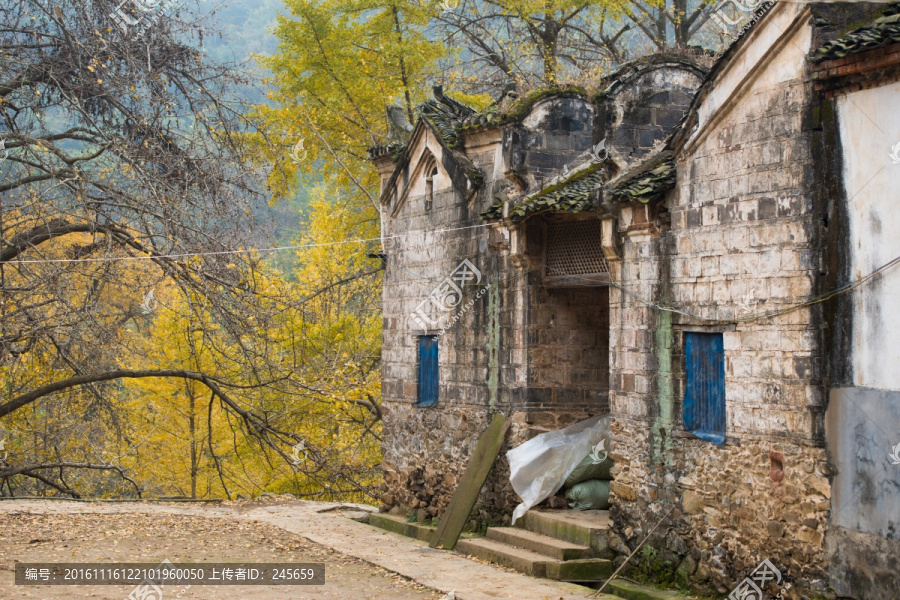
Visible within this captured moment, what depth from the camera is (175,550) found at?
11844 millimetres

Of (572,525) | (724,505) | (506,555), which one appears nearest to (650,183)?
(724,505)

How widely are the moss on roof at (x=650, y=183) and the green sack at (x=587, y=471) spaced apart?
3.57 m

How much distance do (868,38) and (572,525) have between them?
595 cm

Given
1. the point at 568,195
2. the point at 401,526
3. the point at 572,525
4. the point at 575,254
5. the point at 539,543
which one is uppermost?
the point at 568,195

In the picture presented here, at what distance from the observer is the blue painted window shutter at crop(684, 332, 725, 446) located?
9.19 meters

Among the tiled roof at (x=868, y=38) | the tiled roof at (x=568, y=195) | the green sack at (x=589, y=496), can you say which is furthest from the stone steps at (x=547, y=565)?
the tiled roof at (x=868, y=38)

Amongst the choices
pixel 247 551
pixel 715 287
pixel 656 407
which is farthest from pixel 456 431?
pixel 715 287

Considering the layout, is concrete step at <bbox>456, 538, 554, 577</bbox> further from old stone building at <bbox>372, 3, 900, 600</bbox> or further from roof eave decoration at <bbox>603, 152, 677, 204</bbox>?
roof eave decoration at <bbox>603, 152, 677, 204</bbox>

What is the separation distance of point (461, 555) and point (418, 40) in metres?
14.3

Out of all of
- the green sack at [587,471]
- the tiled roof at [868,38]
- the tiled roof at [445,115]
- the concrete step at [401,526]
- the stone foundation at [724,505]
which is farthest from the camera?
the tiled roof at [445,115]

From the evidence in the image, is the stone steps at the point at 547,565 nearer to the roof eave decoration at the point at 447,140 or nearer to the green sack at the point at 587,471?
the green sack at the point at 587,471

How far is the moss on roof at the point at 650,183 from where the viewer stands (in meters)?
9.69

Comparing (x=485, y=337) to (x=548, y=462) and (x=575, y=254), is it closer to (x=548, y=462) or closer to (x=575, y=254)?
(x=575, y=254)

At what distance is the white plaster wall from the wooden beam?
5.64 meters
